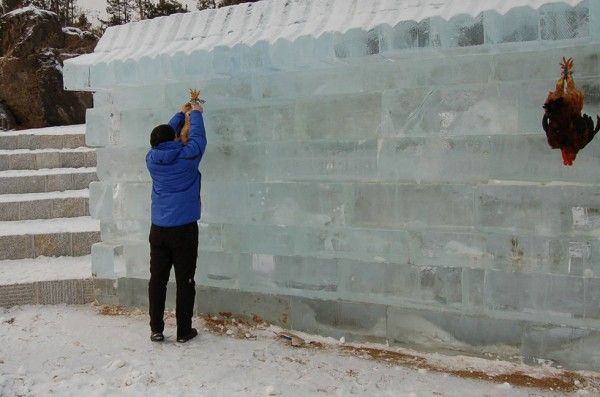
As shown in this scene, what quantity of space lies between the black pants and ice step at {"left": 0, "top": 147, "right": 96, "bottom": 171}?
4786 millimetres

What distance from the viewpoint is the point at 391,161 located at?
399 centimetres

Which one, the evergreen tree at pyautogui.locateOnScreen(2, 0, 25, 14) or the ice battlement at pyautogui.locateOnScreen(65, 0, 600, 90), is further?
the evergreen tree at pyautogui.locateOnScreen(2, 0, 25, 14)

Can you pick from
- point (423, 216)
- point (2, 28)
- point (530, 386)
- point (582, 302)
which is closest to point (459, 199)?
point (423, 216)

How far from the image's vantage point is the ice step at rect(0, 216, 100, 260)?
5.80 m

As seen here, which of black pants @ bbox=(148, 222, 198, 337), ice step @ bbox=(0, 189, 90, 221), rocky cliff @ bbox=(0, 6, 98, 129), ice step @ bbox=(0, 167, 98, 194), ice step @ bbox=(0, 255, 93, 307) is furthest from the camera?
rocky cliff @ bbox=(0, 6, 98, 129)

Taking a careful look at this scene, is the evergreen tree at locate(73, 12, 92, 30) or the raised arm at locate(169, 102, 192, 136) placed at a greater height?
the evergreen tree at locate(73, 12, 92, 30)

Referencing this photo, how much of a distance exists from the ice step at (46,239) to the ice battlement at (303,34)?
6.40ft

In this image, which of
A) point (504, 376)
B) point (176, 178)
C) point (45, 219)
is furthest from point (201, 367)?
point (45, 219)

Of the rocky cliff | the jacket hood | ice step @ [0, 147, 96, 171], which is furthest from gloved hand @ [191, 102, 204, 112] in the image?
the rocky cliff

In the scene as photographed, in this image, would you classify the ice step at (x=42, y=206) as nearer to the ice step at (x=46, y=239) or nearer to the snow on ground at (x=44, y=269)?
the ice step at (x=46, y=239)

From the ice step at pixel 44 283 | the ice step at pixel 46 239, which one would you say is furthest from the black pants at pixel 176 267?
the ice step at pixel 46 239

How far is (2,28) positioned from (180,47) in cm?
1148

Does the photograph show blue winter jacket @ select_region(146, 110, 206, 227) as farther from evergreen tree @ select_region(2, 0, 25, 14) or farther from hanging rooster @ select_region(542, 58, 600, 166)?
evergreen tree @ select_region(2, 0, 25, 14)

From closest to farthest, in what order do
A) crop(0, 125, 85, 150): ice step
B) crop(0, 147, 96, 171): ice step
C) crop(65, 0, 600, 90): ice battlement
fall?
crop(65, 0, 600, 90): ice battlement, crop(0, 147, 96, 171): ice step, crop(0, 125, 85, 150): ice step
